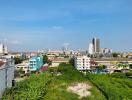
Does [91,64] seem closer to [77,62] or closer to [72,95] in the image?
[77,62]

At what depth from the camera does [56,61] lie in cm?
8844

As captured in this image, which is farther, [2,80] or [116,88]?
[116,88]

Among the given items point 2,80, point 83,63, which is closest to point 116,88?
point 2,80

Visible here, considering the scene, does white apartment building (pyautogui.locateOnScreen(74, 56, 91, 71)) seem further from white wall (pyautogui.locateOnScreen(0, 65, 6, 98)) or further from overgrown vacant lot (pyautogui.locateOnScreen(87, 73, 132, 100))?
white wall (pyautogui.locateOnScreen(0, 65, 6, 98))

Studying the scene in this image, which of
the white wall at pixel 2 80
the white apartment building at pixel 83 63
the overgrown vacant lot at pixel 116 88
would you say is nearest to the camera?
the overgrown vacant lot at pixel 116 88

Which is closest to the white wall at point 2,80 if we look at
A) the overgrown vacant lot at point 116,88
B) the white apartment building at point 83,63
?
the overgrown vacant lot at point 116,88

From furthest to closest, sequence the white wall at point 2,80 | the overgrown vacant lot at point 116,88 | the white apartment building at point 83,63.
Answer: the white apartment building at point 83,63 → the white wall at point 2,80 → the overgrown vacant lot at point 116,88

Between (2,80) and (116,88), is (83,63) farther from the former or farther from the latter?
(2,80)

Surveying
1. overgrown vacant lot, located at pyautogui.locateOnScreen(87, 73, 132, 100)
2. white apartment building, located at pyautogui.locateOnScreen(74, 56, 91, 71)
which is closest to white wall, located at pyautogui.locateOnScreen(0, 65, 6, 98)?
overgrown vacant lot, located at pyautogui.locateOnScreen(87, 73, 132, 100)

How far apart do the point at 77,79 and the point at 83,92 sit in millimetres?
9386

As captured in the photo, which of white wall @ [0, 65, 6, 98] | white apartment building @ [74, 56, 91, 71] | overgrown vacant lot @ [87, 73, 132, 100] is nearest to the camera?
overgrown vacant lot @ [87, 73, 132, 100]

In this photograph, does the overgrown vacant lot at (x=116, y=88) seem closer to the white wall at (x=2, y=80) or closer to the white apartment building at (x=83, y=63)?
the white wall at (x=2, y=80)

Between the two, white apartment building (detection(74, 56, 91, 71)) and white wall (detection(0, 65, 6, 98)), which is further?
white apartment building (detection(74, 56, 91, 71))

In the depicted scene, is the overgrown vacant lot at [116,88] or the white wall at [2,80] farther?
the white wall at [2,80]
